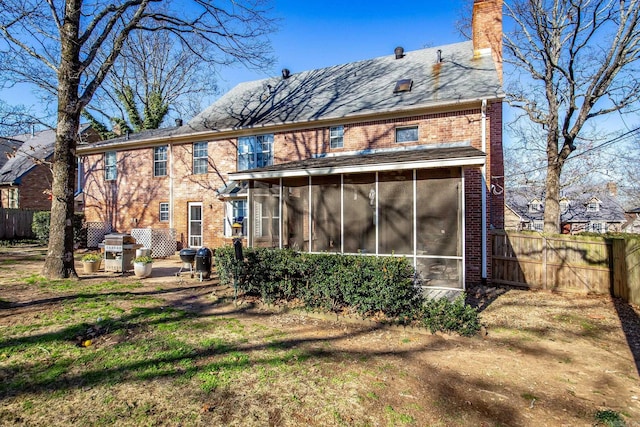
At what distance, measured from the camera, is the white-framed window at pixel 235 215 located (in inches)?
540

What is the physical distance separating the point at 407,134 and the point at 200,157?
909 centimetres

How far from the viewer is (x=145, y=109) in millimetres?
24688

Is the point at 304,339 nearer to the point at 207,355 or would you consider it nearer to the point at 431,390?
the point at 207,355

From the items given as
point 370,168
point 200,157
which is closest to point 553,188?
point 370,168

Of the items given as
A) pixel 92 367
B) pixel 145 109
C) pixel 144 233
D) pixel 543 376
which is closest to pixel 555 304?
pixel 543 376

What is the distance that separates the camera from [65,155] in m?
8.77

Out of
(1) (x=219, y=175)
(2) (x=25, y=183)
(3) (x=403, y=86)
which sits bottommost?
(1) (x=219, y=175)

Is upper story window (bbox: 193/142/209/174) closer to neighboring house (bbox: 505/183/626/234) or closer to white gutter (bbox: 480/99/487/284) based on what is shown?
white gutter (bbox: 480/99/487/284)

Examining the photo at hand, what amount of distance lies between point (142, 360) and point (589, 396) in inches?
207

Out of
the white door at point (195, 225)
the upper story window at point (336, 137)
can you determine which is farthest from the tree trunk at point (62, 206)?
the upper story window at point (336, 137)

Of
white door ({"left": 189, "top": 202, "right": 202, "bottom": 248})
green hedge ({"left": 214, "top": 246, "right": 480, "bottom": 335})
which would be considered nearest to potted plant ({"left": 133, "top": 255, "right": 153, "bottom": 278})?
green hedge ({"left": 214, "top": 246, "right": 480, "bottom": 335})

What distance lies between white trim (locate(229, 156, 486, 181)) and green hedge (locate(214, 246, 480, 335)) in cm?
243

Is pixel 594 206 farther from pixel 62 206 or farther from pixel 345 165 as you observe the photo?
pixel 62 206

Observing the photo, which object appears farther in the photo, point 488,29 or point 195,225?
point 195,225
